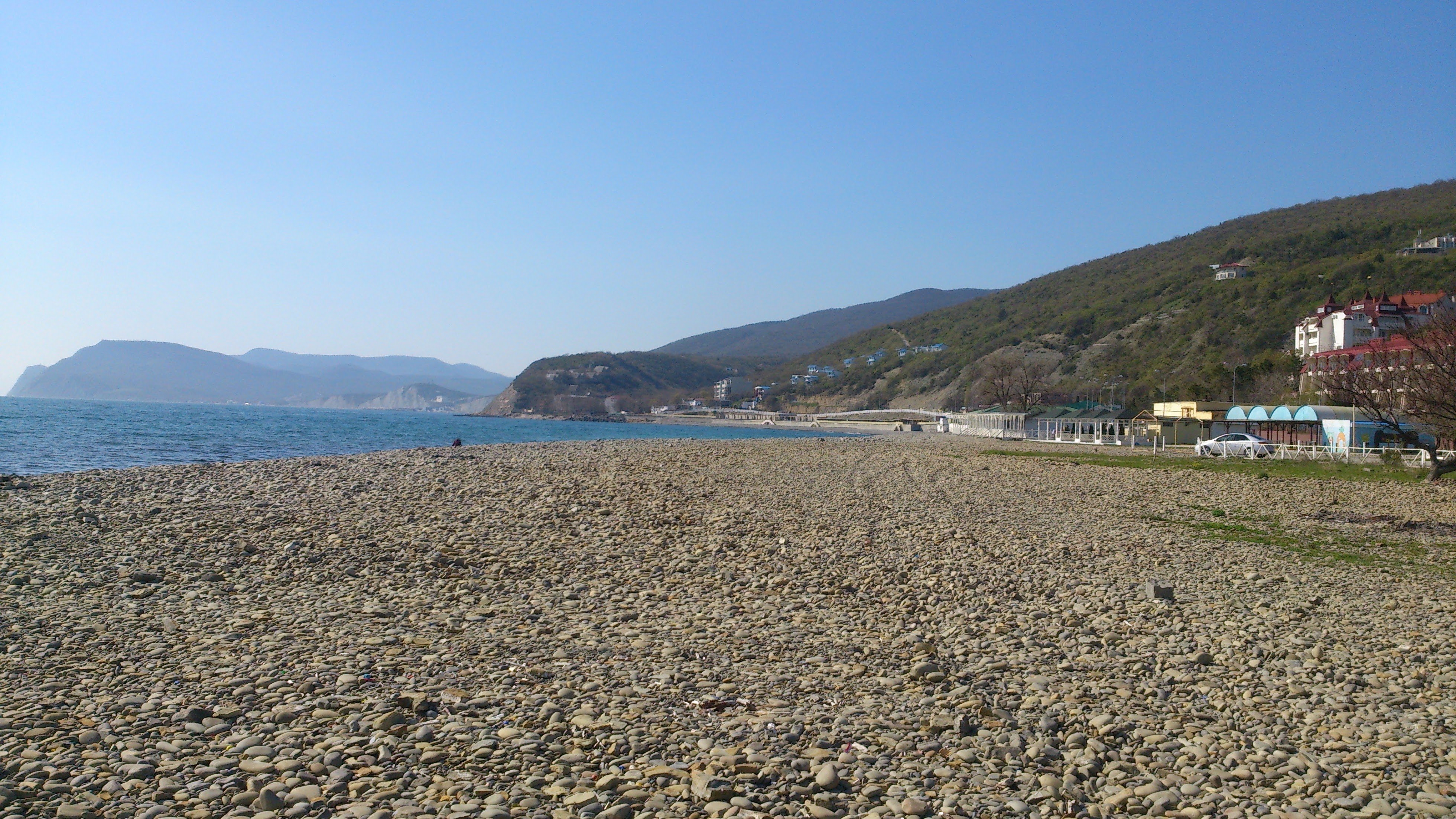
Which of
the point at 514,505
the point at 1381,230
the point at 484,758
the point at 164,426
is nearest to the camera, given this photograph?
the point at 484,758

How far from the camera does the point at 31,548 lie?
9.97m

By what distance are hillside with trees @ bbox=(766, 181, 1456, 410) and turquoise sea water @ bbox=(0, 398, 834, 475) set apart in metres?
27.5

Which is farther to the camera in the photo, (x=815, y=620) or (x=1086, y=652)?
(x=815, y=620)

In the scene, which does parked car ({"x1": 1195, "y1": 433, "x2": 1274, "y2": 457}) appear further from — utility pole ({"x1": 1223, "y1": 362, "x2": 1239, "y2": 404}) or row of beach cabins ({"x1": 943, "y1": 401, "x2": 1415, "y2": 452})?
utility pole ({"x1": 1223, "y1": 362, "x2": 1239, "y2": 404})

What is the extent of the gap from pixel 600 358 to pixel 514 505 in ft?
589

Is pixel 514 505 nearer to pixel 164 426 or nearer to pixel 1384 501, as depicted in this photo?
pixel 1384 501

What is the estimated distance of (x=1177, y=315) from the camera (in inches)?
3489

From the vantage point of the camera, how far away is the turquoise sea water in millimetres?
29719

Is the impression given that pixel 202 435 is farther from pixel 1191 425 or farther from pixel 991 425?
pixel 991 425

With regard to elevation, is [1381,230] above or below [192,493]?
above

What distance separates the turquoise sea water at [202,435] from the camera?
1170 inches

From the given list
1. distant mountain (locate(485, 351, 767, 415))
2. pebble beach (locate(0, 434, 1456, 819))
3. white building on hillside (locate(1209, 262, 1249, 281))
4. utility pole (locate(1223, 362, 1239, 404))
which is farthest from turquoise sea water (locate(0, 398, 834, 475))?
distant mountain (locate(485, 351, 767, 415))

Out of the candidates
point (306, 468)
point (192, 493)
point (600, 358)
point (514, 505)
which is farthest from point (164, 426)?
point (600, 358)

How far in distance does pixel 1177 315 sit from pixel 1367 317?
102ft
